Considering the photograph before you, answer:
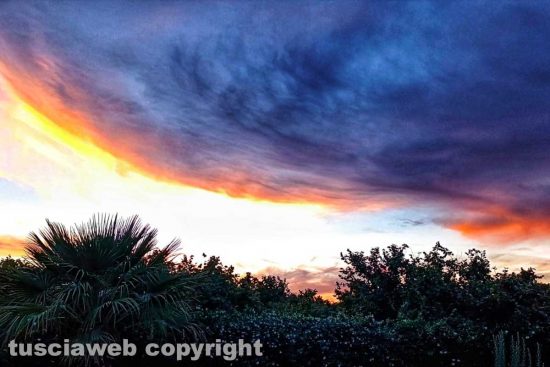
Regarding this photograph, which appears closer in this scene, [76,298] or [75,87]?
[76,298]

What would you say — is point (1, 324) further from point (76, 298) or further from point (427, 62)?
point (427, 62)

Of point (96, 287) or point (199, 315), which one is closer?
point (96, 287)

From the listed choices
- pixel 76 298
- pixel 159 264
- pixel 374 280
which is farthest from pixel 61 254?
pixel 374 280

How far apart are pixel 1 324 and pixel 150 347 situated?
2556 mm

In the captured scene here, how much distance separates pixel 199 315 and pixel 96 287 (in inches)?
100

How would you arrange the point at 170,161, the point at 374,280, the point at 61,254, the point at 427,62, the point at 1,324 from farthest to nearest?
1. the point at 374,280
2. the point at 170,161
3. the point at 427,62
4. the point at 61,254
5. the point at 1,324

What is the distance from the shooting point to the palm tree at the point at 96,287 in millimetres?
8781

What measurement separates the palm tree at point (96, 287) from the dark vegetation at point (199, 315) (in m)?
0.02

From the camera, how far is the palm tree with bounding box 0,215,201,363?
28.8 feet

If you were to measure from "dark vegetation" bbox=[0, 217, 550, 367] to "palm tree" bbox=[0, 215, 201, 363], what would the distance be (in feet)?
0.06

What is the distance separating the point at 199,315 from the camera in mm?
11125

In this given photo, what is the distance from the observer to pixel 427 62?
10.9 meters

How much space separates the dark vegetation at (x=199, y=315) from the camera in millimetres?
8922

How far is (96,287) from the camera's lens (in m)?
9.16
